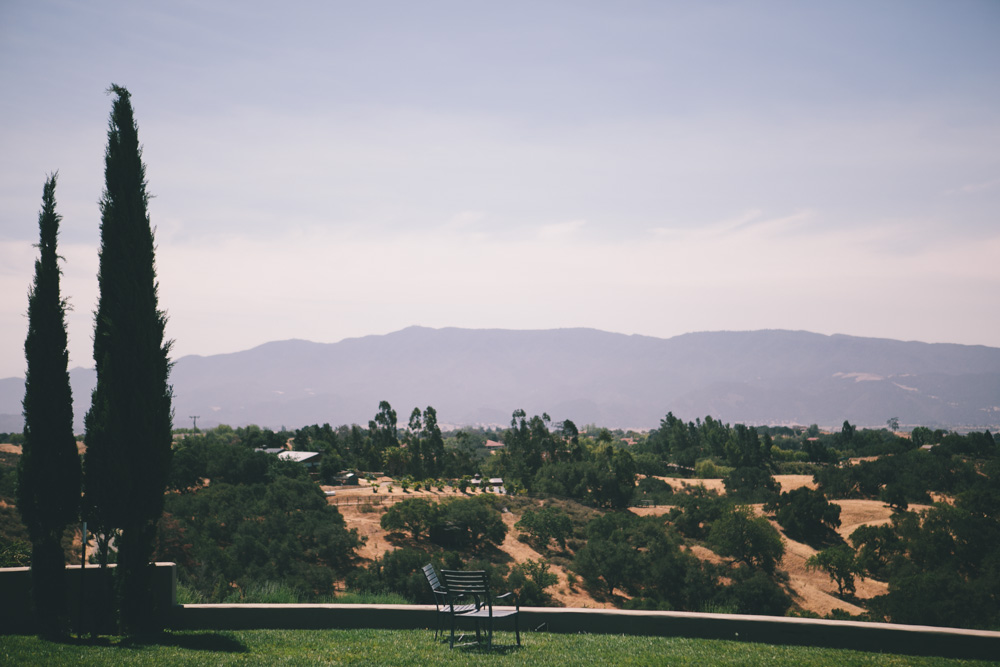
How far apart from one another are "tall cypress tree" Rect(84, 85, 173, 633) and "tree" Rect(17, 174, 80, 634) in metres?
0.35

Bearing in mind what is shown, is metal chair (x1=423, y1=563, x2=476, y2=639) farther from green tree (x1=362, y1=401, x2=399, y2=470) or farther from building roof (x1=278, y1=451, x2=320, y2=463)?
green tree (x1=362, y1=401, x2=399, y2=470)

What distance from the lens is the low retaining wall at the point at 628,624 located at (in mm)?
7688

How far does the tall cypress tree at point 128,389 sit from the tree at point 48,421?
0.35 m

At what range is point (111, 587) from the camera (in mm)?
8750

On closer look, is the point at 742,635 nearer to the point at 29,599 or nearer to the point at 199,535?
the point at 29,599

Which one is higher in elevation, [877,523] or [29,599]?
[29,599]

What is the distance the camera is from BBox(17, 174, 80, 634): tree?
345 inches

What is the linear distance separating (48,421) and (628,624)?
27.3ft

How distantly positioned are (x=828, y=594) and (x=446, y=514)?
65.6ft

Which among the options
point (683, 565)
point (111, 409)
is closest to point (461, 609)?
point (111, 409)

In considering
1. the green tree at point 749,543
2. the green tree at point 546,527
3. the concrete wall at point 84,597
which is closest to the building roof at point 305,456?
the green tree at point 546,527

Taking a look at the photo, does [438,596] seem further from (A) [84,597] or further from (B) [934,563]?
(B) [934,563]

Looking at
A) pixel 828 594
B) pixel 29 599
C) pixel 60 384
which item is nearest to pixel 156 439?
pixel 60 384

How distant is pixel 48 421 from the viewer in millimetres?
8891
